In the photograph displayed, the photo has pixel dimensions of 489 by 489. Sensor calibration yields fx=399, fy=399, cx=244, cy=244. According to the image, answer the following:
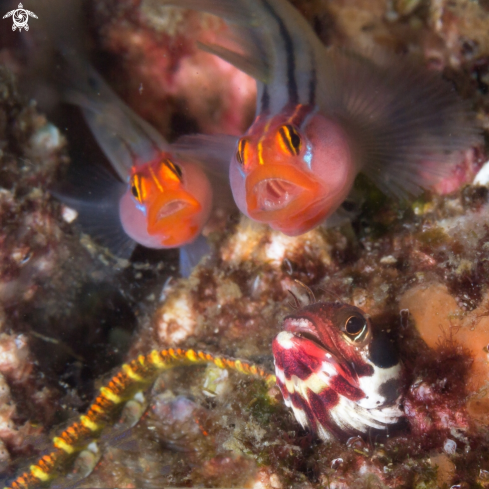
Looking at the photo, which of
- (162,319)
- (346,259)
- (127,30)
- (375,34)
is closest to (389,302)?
(346,259)

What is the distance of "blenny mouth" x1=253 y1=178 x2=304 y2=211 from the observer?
9.44ft

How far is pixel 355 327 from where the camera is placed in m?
2.09

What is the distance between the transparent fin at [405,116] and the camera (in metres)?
3.38

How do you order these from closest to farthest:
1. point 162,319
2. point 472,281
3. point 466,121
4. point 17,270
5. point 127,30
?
point 472,281 < point 466,121 < point 17,270 < point 162,319 < point 127,30

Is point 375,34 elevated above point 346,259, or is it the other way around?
point 375,34

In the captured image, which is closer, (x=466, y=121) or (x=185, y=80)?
(x=466, y=121)

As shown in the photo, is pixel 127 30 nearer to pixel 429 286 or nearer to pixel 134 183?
pixel 134 183

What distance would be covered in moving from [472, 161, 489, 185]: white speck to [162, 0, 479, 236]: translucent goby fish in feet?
0.70

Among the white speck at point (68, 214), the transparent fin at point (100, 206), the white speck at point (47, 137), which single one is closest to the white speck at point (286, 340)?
the transparent fin at point (100, 206)

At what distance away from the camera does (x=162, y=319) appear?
3.93m

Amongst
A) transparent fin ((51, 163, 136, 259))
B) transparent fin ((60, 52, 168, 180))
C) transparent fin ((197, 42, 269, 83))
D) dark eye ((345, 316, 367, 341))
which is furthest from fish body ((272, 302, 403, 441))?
transparent fin ((51, 163, 136, 259))

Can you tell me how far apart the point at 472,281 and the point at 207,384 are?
207cm

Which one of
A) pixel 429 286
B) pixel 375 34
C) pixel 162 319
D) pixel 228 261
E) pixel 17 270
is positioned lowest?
pixel 162 319

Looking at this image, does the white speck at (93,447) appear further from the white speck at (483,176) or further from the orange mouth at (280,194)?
the white speck at (483,176)
